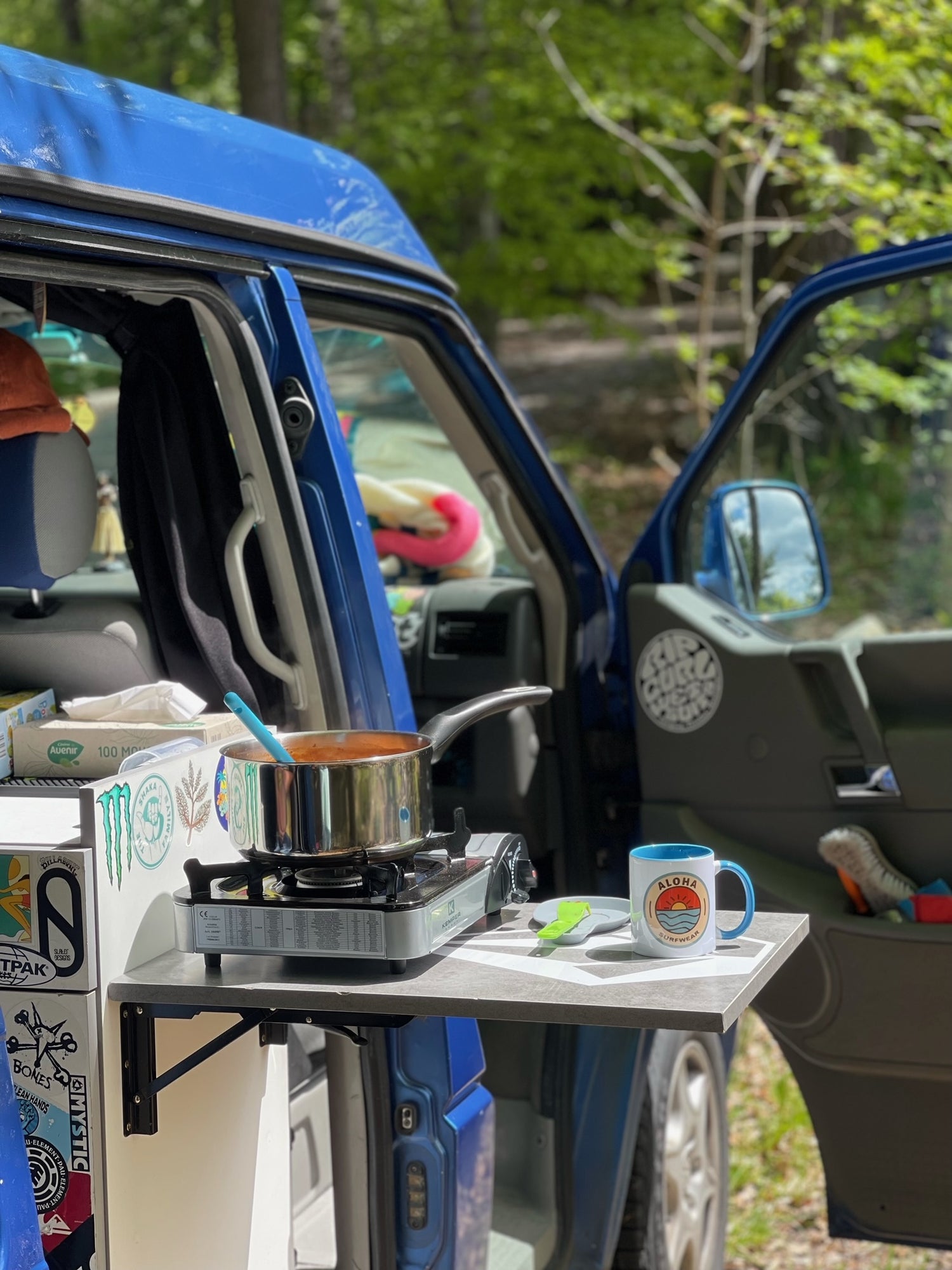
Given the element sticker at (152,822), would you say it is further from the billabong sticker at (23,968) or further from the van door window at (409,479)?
the van door window at (409,479)

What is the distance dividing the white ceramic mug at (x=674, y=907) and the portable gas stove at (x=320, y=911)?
0.74 ft

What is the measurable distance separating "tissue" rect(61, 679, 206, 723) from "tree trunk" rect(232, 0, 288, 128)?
762 centimetres

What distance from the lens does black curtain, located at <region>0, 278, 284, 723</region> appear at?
92.1 inches

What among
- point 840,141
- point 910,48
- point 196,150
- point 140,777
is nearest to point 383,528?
point 196,150

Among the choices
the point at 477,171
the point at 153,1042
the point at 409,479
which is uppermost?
the point at 477,171

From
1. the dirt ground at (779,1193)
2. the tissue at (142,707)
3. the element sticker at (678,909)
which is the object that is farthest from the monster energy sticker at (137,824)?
the dirt ground at (779,1193)

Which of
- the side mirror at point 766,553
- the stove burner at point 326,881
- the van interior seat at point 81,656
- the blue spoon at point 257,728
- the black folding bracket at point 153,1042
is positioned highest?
the side mirror at point 766,553

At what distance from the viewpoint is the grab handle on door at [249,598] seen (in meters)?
2.30

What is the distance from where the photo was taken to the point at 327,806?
181 centimetres

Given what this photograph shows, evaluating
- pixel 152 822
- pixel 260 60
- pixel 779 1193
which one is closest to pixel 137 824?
pixel 152 822

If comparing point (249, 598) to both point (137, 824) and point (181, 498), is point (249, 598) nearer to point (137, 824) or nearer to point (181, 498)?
point (181, 498)

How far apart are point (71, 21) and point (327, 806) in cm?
1445

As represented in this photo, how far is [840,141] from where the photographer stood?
8.47 m

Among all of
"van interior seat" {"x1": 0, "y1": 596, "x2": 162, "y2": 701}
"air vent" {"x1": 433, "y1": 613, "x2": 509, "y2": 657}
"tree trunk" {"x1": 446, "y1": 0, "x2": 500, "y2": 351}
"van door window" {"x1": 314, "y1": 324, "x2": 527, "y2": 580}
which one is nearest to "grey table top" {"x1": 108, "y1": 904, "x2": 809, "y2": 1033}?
"van interior seat" {"x1": 0, "y1": 596, "x2": 162, "y2": 701}
